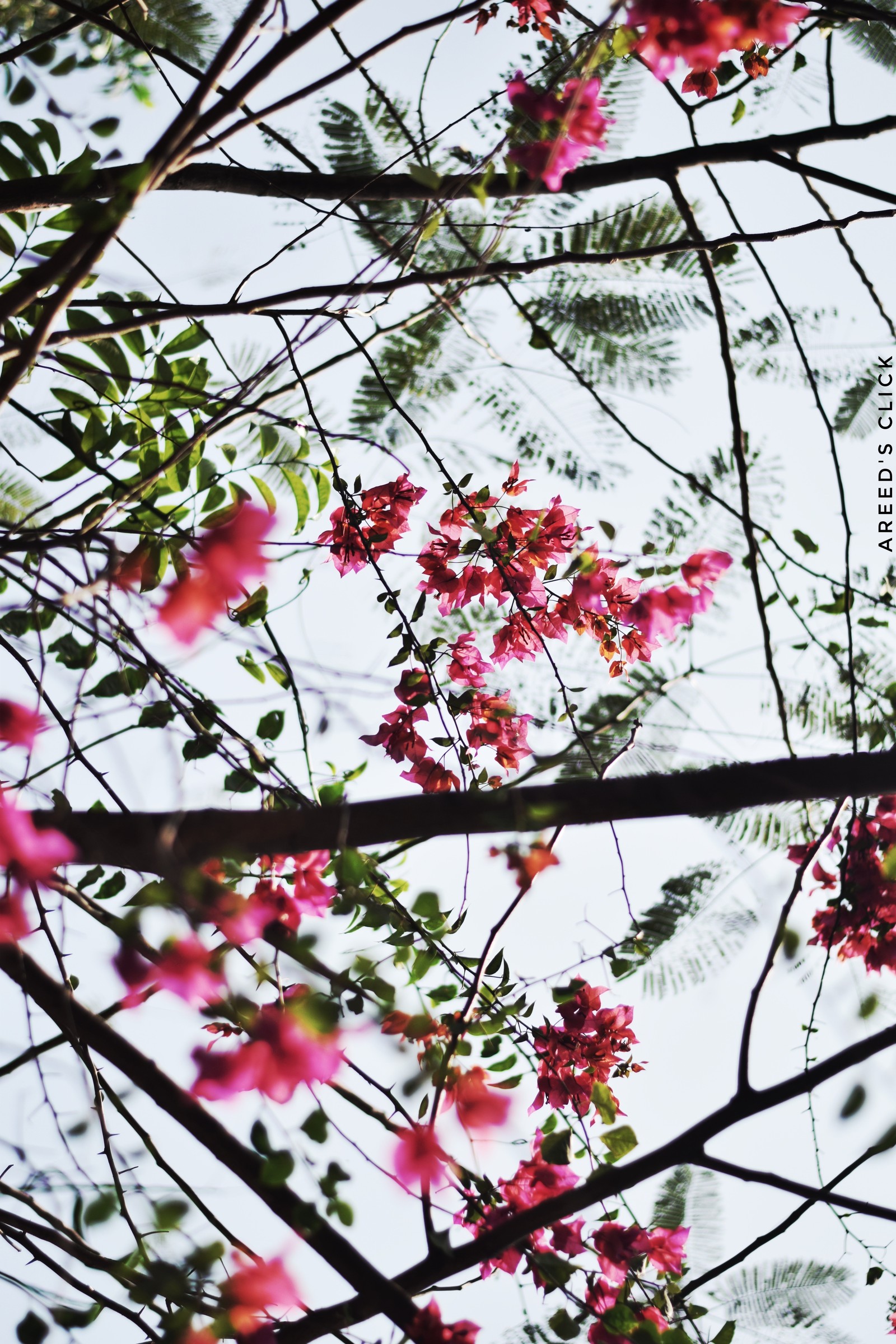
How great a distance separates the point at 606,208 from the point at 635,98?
18 centimetres

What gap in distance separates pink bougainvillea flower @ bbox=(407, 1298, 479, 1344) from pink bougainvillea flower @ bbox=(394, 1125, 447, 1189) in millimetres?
105

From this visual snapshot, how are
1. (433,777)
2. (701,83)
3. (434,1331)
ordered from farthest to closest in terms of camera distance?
(701,83) < (433,777) < (434,1331)

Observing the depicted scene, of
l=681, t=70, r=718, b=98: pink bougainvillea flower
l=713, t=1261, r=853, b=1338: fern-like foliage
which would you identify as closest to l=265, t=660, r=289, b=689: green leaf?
l=681, t=70, r=718, b=98: pink bougainvillea flower

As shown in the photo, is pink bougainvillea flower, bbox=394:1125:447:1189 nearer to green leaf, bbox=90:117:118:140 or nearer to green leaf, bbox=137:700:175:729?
green leaf, bbox=137:700:175:729

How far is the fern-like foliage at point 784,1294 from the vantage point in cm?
197

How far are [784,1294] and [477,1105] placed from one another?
1.75 metres

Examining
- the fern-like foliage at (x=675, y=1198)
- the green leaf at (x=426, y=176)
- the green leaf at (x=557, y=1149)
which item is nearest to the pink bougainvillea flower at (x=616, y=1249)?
the green leaf at (x=557, y=1149)

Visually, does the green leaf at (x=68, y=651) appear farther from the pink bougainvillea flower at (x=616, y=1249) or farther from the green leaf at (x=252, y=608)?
the pink bougainvillea flower at (x=616, y=1249)

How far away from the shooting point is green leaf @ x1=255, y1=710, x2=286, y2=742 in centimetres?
101

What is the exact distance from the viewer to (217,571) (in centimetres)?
69

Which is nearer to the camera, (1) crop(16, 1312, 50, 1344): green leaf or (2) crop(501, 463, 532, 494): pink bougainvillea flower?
(1) crop(16, 1312, 50, 1344): green leaf

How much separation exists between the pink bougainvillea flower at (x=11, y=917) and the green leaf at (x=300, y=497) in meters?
0.69

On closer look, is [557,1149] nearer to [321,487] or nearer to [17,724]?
[17,724]

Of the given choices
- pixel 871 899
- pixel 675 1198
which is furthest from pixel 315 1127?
pixel 675 1198
